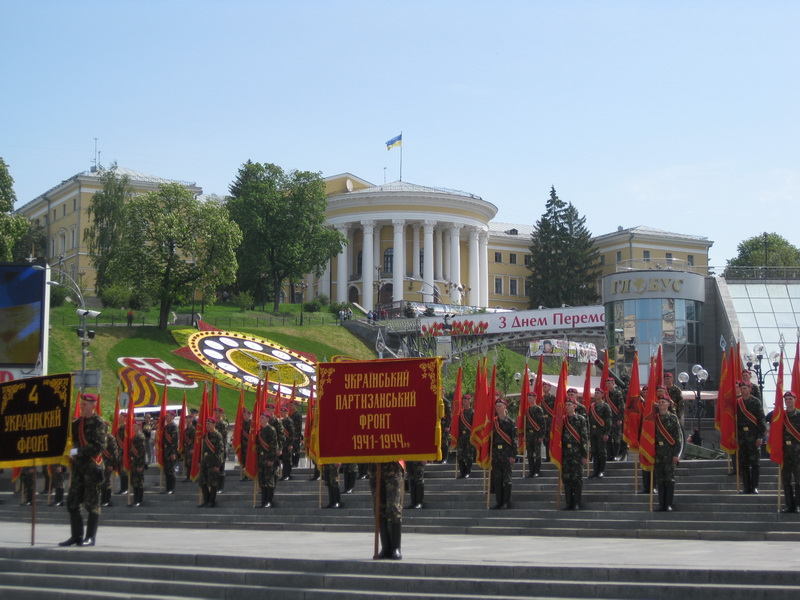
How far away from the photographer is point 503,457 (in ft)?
59.5

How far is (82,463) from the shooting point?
47.4 feet

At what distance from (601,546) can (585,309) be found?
43.2 metres

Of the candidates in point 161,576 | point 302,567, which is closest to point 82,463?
point 161,576

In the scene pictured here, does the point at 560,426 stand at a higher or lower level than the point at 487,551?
higher

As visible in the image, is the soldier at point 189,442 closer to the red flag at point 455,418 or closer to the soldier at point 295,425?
the soldier at point 295,425

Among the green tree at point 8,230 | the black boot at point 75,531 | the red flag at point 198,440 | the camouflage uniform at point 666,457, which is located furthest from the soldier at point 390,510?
the green tree at point 8,230

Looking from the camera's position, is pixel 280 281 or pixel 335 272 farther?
pixel 335 272

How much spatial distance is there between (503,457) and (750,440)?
390 centimetres

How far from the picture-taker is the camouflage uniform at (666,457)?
16469 mm

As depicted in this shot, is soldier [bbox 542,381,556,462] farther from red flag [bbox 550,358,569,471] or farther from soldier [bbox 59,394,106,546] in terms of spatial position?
soldier [bbox 59,394,106,546]

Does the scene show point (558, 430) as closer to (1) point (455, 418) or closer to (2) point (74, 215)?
(1) point (455, 418)

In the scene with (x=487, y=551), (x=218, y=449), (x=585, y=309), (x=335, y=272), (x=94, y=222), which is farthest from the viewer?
(x=335, y=272)

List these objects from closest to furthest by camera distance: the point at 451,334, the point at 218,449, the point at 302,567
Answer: the point at 302,567, the point at 218,449, the point at 451,334

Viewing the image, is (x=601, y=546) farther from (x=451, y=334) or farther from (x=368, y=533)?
(x=451, y=334)
